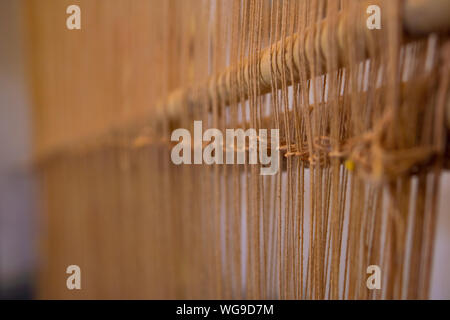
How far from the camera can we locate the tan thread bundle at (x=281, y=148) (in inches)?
10.5

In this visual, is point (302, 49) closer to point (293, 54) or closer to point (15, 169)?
point (293, 54)

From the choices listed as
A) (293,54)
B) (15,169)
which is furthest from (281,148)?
(15,169)

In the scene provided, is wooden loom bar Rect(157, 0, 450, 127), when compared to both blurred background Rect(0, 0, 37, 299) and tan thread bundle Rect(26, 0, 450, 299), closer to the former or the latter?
tan thread bundle Rect(26, 0, 450, 299)

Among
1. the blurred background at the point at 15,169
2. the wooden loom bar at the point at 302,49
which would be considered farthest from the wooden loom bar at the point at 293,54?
the blurred background at the point at 15,169

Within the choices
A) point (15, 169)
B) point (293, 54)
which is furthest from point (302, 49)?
point (15, 169)

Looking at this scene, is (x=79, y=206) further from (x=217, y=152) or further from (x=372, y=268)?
(x=372, y=268)

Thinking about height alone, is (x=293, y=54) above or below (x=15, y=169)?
above

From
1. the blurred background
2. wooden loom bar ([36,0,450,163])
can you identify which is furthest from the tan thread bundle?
the blurred background

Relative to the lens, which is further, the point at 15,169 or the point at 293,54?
the point at 15,169

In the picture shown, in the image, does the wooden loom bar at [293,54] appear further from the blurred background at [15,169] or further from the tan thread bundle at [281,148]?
the blurred background at [15,169]

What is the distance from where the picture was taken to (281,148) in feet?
1.24

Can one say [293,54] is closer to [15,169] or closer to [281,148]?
[281,148]

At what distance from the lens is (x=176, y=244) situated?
634 mm

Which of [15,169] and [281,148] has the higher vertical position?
[281,148]
